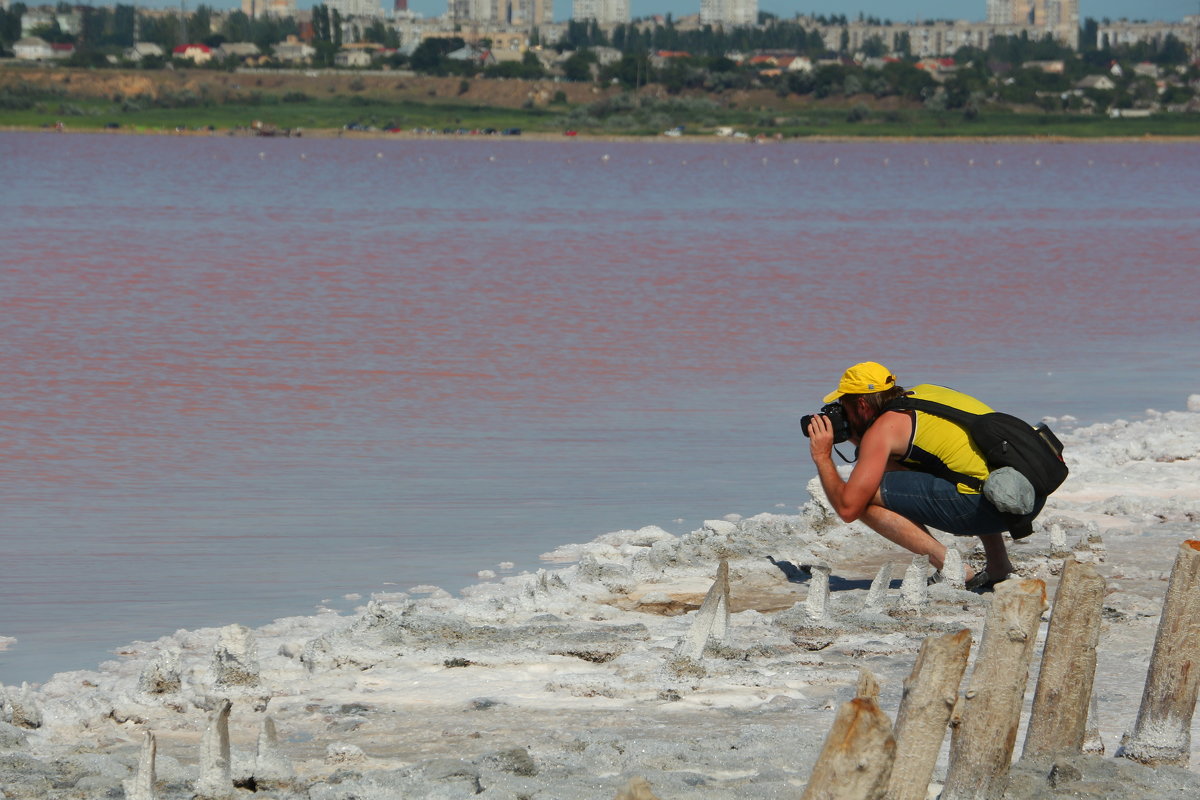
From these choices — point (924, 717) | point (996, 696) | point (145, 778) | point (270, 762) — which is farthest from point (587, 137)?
point (924, 717)

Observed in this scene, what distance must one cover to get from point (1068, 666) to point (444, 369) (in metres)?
10.3

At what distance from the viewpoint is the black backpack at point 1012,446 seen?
625cm

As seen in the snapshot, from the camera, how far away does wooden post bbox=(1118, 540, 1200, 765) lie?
14.4ft

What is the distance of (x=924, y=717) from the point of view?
3730 millimetres

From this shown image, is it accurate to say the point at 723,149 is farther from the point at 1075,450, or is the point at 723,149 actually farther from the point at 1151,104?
the point at 1075,450

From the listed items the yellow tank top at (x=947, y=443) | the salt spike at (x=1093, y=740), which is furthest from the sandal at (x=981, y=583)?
the salt spike at (x=1093, y=740)

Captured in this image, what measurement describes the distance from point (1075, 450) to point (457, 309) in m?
10.1

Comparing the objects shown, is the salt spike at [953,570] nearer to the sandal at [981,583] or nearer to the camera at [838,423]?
the sandal at [981,583]

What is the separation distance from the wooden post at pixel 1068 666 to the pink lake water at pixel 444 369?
345cm

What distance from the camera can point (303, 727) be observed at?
16.8 feet

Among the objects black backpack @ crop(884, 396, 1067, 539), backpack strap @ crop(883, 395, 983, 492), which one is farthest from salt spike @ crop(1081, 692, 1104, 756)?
backpack strap @ crop(883, 395, 983, 492)

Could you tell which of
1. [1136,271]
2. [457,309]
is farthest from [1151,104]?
[457,309]

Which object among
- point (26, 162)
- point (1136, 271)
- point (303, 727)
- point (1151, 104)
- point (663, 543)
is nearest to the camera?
point (303, 727)

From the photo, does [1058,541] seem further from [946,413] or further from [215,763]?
[215,763]
